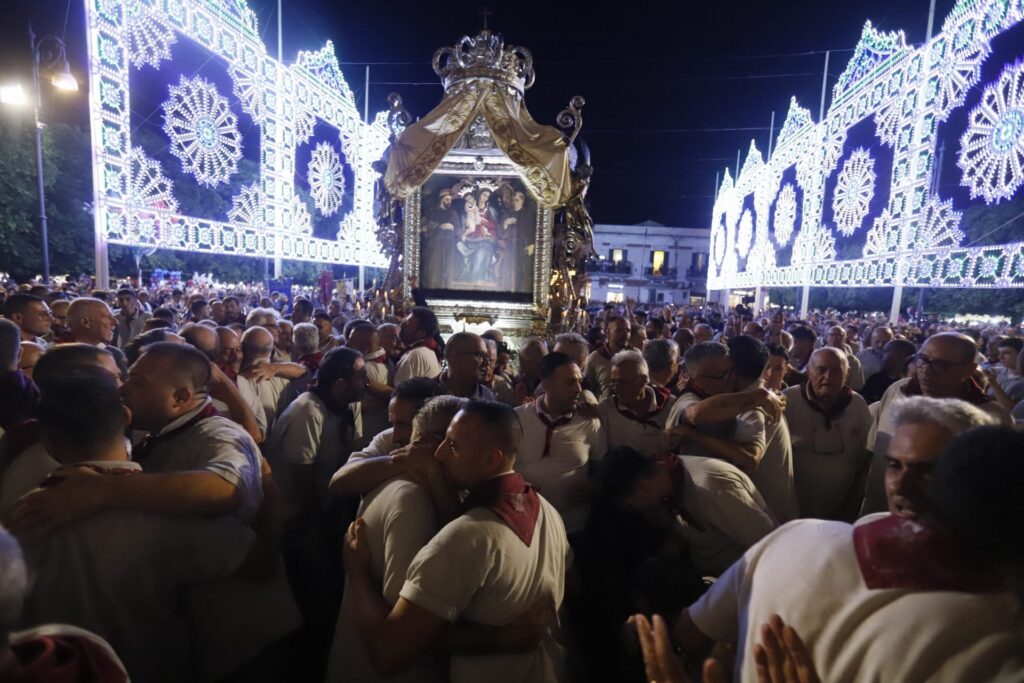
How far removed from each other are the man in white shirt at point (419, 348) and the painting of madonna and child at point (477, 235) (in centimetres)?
547

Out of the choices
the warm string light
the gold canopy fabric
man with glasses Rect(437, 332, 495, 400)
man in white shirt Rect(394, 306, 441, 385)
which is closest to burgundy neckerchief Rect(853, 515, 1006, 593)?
man with glasses Rect(437, 332, 495, 400)

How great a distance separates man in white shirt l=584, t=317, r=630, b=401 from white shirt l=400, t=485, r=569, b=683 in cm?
364

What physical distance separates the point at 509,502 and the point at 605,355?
14.8 feet

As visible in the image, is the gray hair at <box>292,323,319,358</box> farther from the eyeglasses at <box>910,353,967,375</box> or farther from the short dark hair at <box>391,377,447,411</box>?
the eyeglasses at <box>910,353,967,375</box>

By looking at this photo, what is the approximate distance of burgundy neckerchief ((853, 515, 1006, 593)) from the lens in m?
1.06

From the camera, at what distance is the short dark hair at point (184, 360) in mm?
2172

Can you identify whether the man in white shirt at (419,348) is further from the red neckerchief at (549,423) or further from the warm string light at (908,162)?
→ the warm string light at (908,162)

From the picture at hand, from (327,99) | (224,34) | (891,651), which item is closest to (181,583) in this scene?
(891,651)

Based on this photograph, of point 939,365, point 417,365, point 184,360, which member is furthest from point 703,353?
point 184,360

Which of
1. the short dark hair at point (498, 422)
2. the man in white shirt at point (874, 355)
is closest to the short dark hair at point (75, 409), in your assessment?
the short dark hair at point (498, 422)

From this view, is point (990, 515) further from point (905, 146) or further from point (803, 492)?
point (905, 146)

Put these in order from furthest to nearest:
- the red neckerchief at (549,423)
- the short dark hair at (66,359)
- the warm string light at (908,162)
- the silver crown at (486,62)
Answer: the silver crown at (486,62) → the warm string light at (908,162) → the red neckerchief at (549,423) → the short dark hair at (66,359)

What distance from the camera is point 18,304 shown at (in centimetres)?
453

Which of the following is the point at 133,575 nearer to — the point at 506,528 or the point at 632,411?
the point at 506,528
